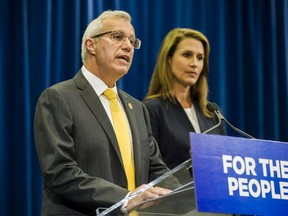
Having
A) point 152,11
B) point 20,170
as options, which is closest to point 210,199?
point 20,170

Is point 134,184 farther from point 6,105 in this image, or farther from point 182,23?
point 182,23

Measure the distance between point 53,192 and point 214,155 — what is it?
2.81 feet

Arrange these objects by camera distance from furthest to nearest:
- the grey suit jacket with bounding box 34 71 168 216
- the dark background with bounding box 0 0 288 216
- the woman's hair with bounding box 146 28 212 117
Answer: the dark background with bounding box 0 0 288 216, the woman's hair with bounding box 146 28 212 117, the grey suit jacket with bounding box 34 71 168 216

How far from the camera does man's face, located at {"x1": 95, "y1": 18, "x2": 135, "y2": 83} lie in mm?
2682

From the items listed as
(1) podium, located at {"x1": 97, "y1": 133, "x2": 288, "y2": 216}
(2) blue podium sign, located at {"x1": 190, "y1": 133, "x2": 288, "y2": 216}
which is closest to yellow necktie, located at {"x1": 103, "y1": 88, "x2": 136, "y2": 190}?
(1) podium, located at {"x1": 97, "y1": 133, "x2": 288, "y2": 216}

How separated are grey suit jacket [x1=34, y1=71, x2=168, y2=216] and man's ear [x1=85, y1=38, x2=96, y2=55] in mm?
197

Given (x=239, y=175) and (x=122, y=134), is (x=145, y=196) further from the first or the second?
(x=122, y=134)

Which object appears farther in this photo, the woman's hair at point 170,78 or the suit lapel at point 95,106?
the woman's hair at point 170,78

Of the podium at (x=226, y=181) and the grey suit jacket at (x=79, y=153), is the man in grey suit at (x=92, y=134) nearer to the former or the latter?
the grey suit jacket at (x=79, y=153)

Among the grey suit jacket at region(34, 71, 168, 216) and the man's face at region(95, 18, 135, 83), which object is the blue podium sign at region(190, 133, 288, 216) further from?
the man's face at region(95, 18, 135, 83)

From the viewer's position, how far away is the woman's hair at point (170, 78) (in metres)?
3.35

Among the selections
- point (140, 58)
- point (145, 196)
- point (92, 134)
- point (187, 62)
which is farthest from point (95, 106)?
point (140, 58)

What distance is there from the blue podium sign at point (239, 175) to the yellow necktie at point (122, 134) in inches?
31.4

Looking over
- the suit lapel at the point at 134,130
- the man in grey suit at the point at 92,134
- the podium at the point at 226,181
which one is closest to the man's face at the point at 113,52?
the man in grey suit at the point at 92,134
